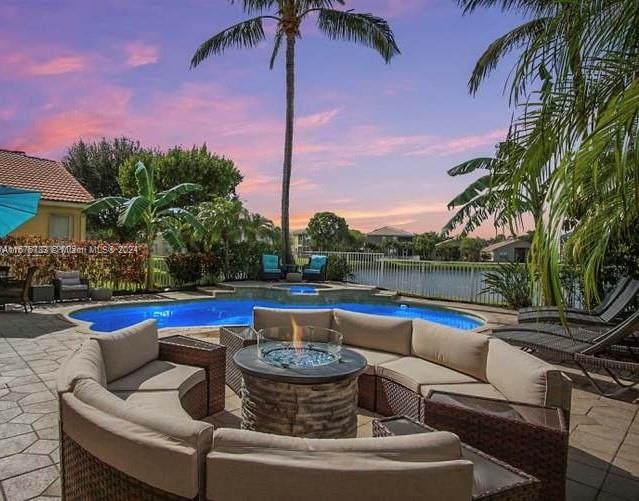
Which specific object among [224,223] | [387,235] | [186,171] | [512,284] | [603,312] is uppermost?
[186,171]

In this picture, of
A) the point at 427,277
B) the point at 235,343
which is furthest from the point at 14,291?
the point at 427,277

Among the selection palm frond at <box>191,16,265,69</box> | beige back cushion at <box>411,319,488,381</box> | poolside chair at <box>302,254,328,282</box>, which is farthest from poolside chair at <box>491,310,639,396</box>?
palm frond at <box>191,16,265,69</box>

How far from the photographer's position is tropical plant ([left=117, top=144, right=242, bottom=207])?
26078 millimetres

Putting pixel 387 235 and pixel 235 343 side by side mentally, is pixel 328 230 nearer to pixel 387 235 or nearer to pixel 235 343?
pixel 387 235

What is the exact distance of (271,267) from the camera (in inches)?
735

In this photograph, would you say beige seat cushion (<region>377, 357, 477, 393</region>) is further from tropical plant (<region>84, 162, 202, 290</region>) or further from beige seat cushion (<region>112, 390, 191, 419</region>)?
tropical plant (<region>84, 162, 202, 290</region>)

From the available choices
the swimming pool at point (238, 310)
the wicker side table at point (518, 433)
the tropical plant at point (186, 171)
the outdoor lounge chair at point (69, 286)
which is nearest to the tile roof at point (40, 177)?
Result: the tropical plant at point (186, 171)

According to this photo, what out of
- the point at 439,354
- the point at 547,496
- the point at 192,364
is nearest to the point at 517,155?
the point at 547,496

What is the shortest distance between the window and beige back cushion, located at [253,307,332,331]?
15234 millimetres

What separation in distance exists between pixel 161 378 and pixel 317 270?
14679 millimetres

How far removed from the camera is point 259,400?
11.7 feet

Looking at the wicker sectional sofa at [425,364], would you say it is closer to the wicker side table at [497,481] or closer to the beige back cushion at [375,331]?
the beige back cushion at [375,331]

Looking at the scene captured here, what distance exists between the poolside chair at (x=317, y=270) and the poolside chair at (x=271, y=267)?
3.73 ft

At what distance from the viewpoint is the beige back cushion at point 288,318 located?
18.5 ft
